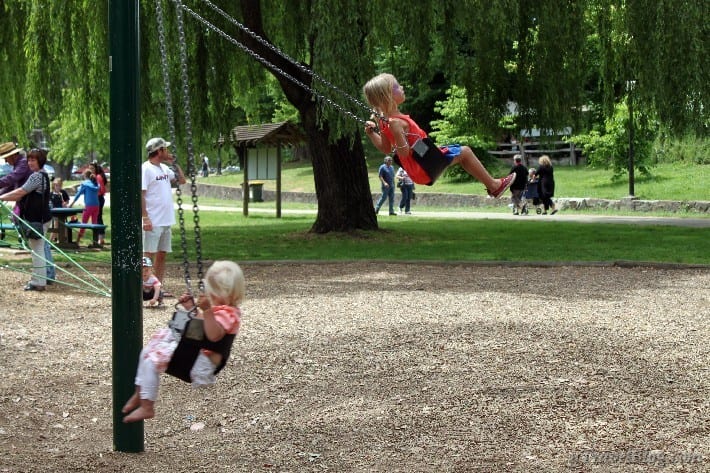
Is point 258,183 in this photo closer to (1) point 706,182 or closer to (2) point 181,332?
(1) point 706,182

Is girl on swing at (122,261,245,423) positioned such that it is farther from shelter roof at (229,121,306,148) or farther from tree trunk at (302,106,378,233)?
shelter roof at (229,121,306,148)

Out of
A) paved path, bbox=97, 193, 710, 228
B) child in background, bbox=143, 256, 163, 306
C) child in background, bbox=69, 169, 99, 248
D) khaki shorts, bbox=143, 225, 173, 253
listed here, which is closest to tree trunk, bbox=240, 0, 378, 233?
child in background, bbox=69, 169, 99, 248

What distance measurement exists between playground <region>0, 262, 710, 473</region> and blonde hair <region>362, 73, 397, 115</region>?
207cm

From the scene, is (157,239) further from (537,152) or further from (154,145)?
(537,152)

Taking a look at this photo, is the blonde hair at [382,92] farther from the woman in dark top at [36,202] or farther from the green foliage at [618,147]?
the green foliage at [618,147]

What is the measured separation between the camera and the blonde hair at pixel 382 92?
6.25 metres

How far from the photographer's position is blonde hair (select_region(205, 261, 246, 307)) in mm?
4988

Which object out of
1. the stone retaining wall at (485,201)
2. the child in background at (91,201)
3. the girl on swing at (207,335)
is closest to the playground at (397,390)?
the girl on swing at (207,335)

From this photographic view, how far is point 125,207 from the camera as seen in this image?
587 cm

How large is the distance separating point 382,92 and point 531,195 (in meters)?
21.9

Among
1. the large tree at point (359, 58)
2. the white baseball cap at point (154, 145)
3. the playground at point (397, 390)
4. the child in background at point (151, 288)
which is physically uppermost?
the large tree at point (359, 58)

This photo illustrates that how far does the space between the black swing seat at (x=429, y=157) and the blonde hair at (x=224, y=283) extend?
6.11ft

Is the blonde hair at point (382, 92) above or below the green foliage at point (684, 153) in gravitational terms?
above

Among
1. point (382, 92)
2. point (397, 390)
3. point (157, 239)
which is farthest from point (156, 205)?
point (382, 92)
